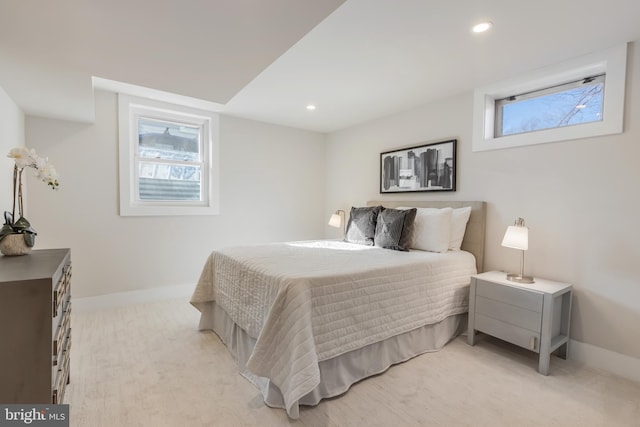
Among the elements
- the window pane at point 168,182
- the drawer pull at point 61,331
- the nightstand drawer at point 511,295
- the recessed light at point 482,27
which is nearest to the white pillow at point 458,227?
the nightstand drawer at point 511,295

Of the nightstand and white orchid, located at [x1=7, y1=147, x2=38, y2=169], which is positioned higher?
white orchid, located at [x1=7, y1=147, x2=38, y2=169]

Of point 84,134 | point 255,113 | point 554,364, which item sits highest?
point 255,113

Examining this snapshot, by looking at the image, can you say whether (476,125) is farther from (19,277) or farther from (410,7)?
(19,277)

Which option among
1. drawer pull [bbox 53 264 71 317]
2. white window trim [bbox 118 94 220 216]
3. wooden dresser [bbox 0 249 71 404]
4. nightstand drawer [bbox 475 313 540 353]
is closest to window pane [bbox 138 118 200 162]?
white window trim [bbox 118 94 220 216]

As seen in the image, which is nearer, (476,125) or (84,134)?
(476,125)

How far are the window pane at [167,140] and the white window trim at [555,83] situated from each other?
3.29m

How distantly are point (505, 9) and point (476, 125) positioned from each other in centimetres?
132

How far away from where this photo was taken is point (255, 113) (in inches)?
151

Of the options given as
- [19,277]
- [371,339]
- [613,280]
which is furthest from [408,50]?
[19,277]

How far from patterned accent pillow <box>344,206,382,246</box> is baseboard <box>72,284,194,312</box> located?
2.13m

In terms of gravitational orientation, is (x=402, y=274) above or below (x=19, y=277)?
below

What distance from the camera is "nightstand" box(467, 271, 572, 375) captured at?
83.0 inches

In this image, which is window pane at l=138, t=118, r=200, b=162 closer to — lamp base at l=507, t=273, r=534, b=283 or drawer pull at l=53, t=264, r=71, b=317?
drawer pull at l=53, t=264, r=71, b=317

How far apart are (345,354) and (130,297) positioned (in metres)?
2.71
